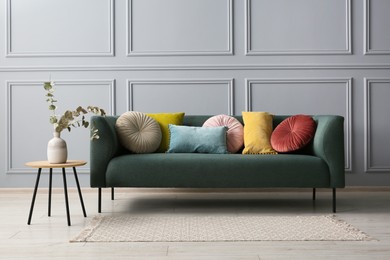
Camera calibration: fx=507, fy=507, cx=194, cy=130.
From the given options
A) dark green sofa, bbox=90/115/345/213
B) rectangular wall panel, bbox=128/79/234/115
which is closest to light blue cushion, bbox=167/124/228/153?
dark green sofa, bbox=90/115/345/213

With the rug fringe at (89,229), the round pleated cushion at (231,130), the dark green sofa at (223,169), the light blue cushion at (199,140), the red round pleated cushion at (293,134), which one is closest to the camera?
the rug fringe at (89,229)

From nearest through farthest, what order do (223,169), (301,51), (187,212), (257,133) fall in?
(223,169) < (187,212) < (257,133) < (301,51)

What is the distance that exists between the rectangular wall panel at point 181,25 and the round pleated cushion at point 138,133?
0.95 m

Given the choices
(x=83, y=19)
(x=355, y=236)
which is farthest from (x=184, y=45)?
(x=355, y=236)

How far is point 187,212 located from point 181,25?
184cm

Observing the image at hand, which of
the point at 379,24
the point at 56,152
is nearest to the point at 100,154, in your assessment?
the point at 56,152

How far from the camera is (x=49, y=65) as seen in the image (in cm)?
463

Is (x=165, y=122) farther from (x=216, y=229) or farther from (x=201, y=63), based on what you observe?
(x=216, y=229)

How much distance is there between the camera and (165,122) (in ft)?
13.3

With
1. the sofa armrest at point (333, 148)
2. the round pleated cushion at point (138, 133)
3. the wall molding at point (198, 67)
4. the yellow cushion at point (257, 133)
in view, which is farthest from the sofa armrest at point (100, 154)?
the sofa armrest at point (333, 148)

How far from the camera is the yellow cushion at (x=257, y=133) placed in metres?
3.84

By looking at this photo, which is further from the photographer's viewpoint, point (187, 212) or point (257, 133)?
point (257, 133)

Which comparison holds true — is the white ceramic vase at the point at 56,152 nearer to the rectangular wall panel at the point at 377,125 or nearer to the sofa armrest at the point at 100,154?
the sofa armrest at the point at 100,154

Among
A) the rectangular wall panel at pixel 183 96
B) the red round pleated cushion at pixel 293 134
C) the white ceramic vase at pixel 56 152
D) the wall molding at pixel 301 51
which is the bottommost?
the white ceramic vase at pixel 56 152
